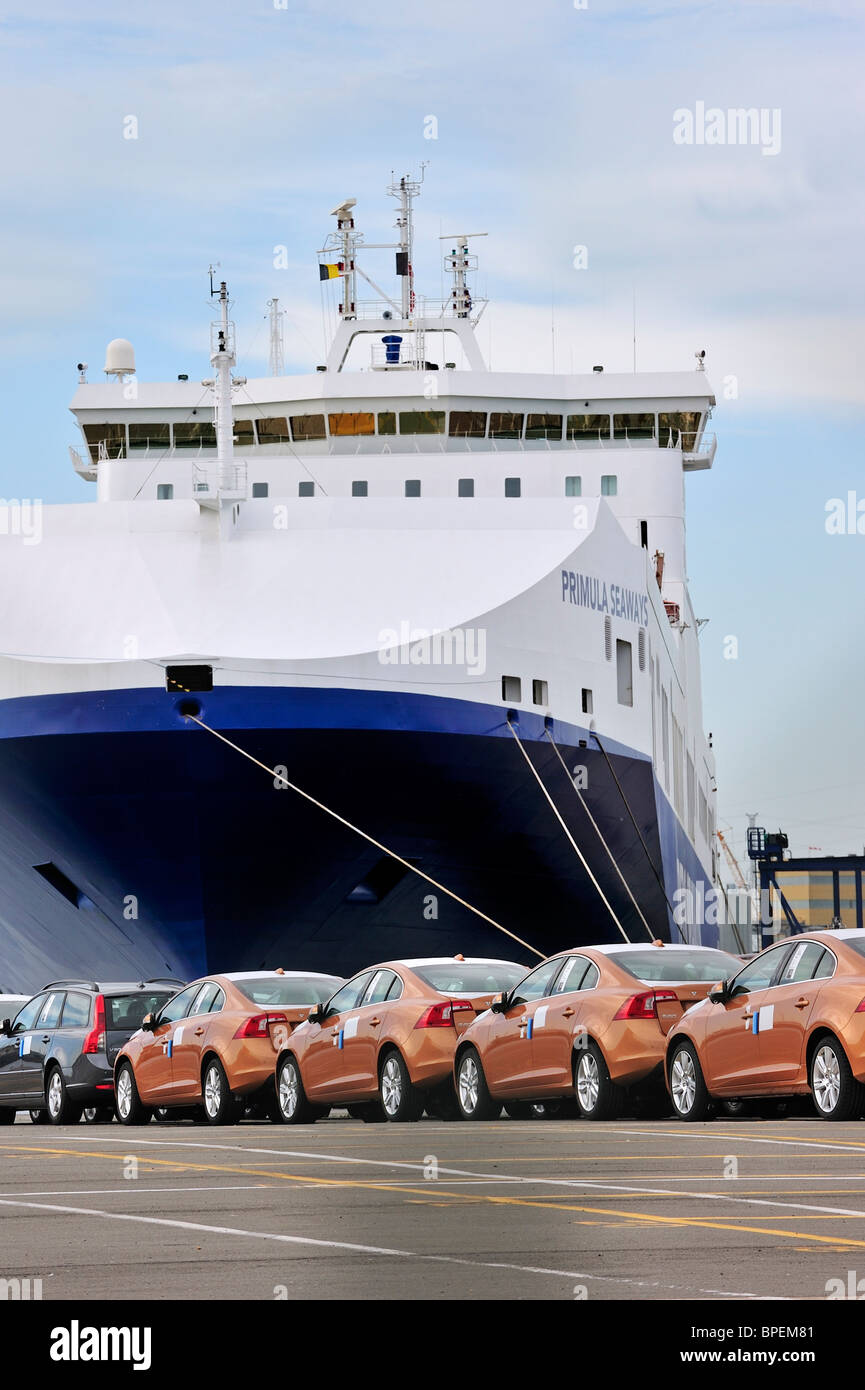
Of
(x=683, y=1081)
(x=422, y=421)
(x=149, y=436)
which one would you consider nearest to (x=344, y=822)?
(x=683, y=1081)

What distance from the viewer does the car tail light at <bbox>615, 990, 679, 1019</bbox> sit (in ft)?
48.4

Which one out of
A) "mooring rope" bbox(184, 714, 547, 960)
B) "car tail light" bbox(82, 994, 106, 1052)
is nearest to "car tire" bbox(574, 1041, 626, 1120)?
"car tail light" bbox(82, 994, 106, 1052)

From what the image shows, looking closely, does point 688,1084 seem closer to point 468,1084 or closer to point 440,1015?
point 468,1084

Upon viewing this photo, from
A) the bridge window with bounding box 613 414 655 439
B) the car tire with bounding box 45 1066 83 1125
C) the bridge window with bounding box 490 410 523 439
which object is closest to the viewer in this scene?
the car tire with bounding box 45 1066 83 1125

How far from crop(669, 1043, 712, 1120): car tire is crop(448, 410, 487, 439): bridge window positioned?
23475 millimetres

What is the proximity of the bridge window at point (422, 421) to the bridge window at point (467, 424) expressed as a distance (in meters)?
0.18

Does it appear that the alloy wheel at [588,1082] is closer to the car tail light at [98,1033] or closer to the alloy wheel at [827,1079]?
the alloy wheel at [827,1079]

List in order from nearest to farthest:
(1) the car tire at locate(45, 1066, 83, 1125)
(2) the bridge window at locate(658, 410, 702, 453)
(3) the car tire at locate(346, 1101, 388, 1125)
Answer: (3) the car tire at locate(346, 1101, 388, 1125) → (1) the car tire at locate(45, 1066, 83, 1125) → (2) the bridge window at locate(658, 410, 702, 453)

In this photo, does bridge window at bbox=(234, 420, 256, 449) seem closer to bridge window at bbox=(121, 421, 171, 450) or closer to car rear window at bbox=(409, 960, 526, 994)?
bridge window at bbox=(121, 421, 171, 450)

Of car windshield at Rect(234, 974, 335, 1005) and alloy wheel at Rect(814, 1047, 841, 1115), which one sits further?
car windshield at Rect(234, 974, 335, 1005)

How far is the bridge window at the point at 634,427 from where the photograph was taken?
3866 cm

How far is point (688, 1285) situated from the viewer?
717 cm
